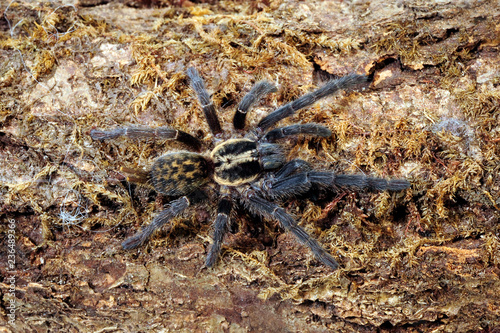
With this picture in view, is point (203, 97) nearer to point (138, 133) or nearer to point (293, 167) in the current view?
point (138, 133)

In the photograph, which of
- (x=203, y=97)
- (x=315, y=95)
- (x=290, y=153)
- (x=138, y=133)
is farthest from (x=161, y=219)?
(x=315, y=95)

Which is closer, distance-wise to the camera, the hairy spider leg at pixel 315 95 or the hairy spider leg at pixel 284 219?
the hairy spider leg at pixel 284 219

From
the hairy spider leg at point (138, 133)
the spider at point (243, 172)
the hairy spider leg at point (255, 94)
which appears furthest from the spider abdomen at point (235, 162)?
the hairy spider leg at point (138, 133)

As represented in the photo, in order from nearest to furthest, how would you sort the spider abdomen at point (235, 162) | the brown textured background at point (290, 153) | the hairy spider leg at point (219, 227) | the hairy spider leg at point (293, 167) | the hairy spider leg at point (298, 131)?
1. the brown textured background at point (290, 153)
2. the hairy spider leg at point (219, 227)
3. the hairy spider leg at point (298, 131)
4. the hairy spider leg at point (293, 167)
5. the spider abdomen at point (235, 162)

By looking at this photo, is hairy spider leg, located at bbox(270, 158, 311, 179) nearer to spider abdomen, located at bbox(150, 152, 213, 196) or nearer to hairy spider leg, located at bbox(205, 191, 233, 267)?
hairy spider leg, located at bbox(205, 191, 233, 267)

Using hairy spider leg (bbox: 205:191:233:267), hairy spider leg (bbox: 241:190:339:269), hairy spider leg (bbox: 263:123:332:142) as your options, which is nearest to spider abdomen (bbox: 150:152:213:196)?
hairy spider leg (bbox: 205:191:233:267)

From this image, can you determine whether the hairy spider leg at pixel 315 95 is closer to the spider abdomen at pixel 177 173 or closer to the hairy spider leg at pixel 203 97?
the hairy spider leg at pixel 203 97
